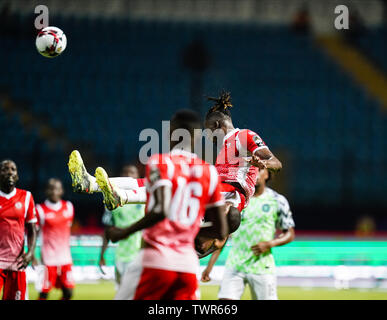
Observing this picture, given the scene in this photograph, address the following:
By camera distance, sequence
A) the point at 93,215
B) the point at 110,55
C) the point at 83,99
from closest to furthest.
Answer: the point at 93,215 < the point at 83,99 < the point at 110,55

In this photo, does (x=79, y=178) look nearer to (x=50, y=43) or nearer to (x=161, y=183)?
(x=50, y=43)

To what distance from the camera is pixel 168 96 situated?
75.7 ft

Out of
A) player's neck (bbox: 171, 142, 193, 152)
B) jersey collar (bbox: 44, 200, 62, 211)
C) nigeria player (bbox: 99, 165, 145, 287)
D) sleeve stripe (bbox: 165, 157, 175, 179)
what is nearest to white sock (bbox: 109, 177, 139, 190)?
player's neck (bbox: 171, 142, 193, 152)

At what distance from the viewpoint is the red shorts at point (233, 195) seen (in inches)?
282

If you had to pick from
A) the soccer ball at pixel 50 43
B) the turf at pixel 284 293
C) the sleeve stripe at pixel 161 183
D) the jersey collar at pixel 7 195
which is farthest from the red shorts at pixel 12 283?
the turf at pixel 284 293

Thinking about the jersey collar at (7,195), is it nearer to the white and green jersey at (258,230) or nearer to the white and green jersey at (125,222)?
the white and green jersey at (258,230)

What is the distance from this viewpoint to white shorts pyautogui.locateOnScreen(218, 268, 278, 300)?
841 cm

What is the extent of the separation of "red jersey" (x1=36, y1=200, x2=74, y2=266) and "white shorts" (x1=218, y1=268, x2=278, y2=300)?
12.7ft

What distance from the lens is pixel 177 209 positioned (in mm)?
5188

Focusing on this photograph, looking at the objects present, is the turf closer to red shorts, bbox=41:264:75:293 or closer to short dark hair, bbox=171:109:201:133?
red shorts, bbox=41:264:75:293

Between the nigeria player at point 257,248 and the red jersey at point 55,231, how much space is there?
3580 millimetres

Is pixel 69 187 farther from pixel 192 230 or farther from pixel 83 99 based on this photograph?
pixel 192 230

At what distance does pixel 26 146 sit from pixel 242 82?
7852 millimetres
